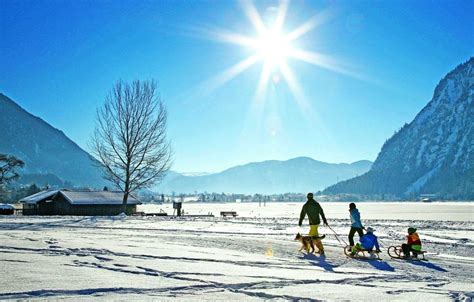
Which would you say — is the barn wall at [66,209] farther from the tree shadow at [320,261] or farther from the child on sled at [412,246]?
the child on sled at [412,246]

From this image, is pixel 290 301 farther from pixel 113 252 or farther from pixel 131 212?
pixel 131 212

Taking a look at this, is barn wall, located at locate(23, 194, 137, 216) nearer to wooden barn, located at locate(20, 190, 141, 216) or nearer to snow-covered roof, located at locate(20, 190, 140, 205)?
wooden barn, located at locate(20, 190, 141, 216)

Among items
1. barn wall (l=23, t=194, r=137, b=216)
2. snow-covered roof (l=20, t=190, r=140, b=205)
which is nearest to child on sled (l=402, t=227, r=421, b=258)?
barn wall (l=23, t=194, r=137, b=216)

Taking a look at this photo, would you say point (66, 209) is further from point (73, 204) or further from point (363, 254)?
point (363, 254)

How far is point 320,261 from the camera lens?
46.5ft

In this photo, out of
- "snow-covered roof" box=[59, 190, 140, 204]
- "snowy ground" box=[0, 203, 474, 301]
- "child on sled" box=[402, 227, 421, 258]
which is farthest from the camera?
"snow-covered roof" box=[59, 190, 140, 204]

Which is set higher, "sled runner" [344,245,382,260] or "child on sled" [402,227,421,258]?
"child on sled" [402,227,421,258]

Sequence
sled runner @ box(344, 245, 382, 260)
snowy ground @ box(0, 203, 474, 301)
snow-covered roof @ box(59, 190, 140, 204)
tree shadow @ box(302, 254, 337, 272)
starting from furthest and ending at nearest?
snow-covered roof @ box(59, 190, 140, 204)
sled runner @ box(344, 245, 382, 260)
tree shadow @ box(302, 254, 337, 272)
snowy ground @ box(0, 203, 474, 301)

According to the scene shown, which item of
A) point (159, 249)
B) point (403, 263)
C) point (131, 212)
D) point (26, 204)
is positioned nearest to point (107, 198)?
point (131, 212)

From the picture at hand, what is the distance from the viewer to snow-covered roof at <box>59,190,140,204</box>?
5521 cm

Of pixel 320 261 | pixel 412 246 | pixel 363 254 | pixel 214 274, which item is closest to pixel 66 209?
pixel 363 254

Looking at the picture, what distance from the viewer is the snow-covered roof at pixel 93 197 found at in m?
55.2

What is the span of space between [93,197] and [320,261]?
48.1 meters

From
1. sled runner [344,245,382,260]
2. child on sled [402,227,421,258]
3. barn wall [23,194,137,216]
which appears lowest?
sled runner [344,245,382,260]
